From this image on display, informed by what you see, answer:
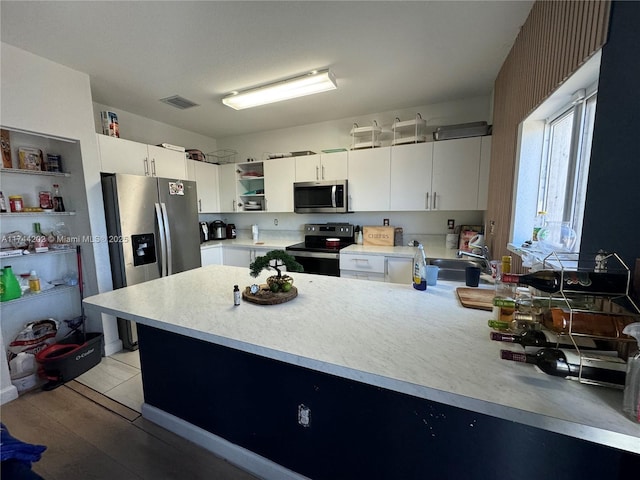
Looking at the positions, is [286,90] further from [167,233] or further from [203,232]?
[203,232]

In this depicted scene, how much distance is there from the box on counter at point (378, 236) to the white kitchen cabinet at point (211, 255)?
2.05 metres

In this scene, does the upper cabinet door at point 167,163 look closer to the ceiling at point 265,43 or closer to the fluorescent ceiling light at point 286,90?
the ceiling at point 265,43

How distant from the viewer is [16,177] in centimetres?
224

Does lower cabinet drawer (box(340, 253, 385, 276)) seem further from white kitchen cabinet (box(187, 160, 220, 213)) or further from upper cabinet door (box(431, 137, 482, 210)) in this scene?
white kitchen cabinet (box(187, 160, 220, 213))

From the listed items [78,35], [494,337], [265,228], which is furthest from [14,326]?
[494,337]

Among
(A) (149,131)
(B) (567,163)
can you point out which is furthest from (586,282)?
(A) (149,131)

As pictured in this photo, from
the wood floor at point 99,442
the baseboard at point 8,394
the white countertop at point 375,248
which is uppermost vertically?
the white countertop at point 375,248

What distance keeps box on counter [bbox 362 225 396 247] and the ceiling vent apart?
2.42 meters

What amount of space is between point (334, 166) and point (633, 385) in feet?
9.79

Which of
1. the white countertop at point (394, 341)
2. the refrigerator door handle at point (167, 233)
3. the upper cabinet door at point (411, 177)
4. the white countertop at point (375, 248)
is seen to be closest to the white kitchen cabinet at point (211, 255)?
the white countertop at point (375, 248)

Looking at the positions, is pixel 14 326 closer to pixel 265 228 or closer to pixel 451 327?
pixel 265 228

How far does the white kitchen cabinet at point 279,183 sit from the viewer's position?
3512 mm

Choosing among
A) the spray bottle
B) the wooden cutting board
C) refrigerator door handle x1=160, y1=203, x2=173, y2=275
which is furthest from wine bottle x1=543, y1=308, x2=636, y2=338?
refrigerator door handle x1=160, y1=203, x2=173, y2=275

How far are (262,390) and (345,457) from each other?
18.0 inches
